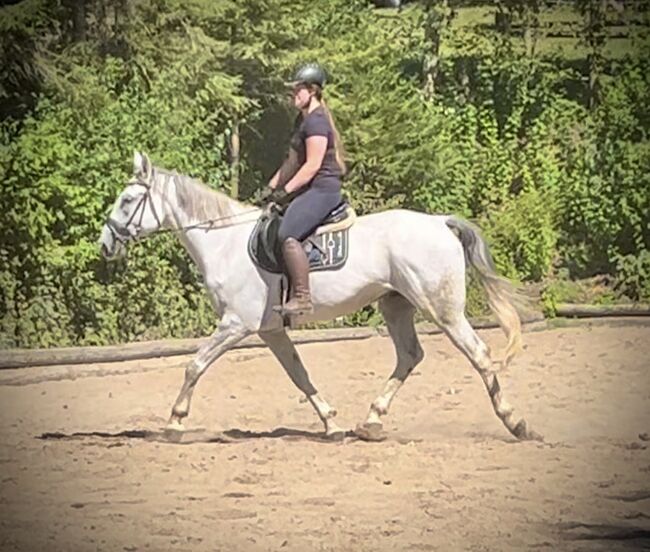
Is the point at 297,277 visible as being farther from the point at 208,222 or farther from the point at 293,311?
the point at 208,222

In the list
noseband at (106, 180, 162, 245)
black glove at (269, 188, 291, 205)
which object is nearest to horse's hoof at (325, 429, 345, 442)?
black glove at (269, 188, 291, 205)

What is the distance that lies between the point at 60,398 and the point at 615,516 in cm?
253

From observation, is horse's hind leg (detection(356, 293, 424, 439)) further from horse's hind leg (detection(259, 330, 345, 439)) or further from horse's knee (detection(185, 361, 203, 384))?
horse's knee (detection(185, 361, 203, 384))

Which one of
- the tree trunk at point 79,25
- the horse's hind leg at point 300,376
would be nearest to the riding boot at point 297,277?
the horse's hind leg at point 300,376

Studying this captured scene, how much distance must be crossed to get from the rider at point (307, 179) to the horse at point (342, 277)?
4.5 inches

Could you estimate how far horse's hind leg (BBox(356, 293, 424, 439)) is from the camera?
523 centimetres

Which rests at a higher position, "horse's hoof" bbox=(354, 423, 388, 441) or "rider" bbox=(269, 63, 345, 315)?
"rider" bbox=(269, 63, 345, 315)

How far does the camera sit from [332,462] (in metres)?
4.84

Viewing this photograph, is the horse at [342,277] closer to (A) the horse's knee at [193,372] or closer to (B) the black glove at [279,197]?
(A) the horse's knee at [193,372]

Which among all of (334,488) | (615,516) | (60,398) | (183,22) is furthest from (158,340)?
(615,516)

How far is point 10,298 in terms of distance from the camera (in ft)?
23.3

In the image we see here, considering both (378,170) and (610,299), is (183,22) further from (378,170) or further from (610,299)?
(610,299)

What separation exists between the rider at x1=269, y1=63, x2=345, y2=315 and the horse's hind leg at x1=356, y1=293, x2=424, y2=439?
1.31ft

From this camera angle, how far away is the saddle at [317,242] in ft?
16.7
